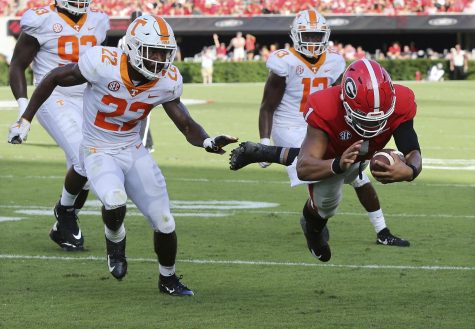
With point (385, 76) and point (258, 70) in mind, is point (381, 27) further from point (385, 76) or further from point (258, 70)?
point (385, 76)

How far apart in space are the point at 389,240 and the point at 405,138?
2397 millimetres

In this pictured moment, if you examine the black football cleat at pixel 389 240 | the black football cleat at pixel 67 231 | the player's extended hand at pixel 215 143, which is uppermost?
the player's extended hand at pixel 215 143

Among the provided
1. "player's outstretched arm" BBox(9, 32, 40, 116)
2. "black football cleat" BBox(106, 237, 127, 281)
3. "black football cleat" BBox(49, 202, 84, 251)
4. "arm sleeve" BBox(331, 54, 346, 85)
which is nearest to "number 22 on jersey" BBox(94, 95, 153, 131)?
"black football cleat" BBox(106, 237, 127, 281)

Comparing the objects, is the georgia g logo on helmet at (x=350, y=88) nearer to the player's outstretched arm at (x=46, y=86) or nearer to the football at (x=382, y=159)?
the football at (x=382, y=159)

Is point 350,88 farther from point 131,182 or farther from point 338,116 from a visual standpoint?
point 131,182

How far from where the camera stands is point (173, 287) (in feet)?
21.4

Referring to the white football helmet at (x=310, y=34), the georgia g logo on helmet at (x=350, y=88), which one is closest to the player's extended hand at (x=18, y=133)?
the georgia g logo on helmet at (x=350, y=88)

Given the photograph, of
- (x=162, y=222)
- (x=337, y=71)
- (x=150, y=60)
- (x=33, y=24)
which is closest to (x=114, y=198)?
(x=162, y=222)

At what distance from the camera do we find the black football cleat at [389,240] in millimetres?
8398

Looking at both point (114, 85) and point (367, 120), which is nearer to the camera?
point (367, 120)

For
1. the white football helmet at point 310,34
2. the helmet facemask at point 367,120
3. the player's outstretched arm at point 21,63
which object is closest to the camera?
the helmet facemask at point 367,120

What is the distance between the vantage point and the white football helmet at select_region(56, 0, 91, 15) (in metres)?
8.52

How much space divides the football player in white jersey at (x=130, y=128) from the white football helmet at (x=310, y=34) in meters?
2.42

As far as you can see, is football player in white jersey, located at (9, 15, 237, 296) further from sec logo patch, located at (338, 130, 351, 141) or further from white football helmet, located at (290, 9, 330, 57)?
white football helmet, located at (290, 9, 330, 57)
